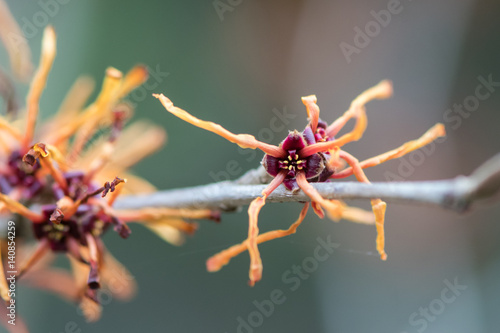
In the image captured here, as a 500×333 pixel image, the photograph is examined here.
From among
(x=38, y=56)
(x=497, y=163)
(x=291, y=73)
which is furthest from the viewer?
(x=291, y=73)

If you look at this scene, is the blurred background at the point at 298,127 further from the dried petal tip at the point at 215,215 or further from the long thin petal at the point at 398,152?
the long thin petal at the point at 398,152

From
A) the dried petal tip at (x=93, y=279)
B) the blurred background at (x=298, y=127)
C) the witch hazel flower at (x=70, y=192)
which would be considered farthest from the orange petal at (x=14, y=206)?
the blurred background at (x=298, y=127)

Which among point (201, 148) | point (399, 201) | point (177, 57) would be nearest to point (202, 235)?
point (201, 148)

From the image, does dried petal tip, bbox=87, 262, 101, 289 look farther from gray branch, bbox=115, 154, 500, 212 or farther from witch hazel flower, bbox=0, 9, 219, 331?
gray branch, bbox=115, 154, 500, 212

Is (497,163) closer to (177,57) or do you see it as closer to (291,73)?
(177,57)

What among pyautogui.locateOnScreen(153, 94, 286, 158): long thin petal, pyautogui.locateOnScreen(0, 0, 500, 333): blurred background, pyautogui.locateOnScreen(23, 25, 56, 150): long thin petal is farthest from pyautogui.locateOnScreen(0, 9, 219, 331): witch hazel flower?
pyautogui.locateOnScreen(0, 0, 500, 333): blurred background

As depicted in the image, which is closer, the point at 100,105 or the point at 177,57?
the point at 100,105

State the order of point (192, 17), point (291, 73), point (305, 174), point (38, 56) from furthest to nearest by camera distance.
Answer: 1. point (291, 73)
2. point (192, 17)
3. point (38, 56)
4. point (305, 174)
